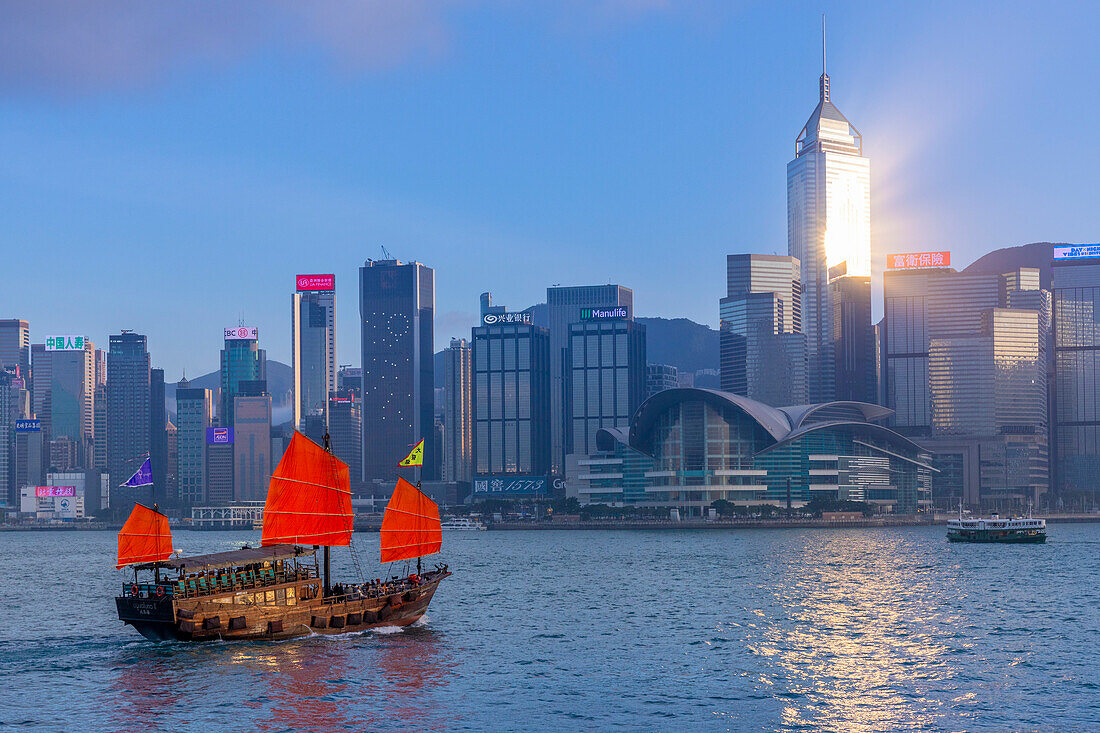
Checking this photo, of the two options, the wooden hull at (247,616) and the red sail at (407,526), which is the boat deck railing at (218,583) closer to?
the wooden hull at (247,616)

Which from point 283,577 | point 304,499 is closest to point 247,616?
point 283,577

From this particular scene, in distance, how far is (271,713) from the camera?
47094mm

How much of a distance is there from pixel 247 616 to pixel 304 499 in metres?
8.53

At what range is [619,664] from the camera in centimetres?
5900

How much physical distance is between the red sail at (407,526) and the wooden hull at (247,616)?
477cm

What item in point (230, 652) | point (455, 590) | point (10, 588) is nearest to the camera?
point (230, 652)

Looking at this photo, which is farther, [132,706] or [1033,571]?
[1033,571]

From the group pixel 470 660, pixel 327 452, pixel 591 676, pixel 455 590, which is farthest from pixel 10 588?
pixel 591 676

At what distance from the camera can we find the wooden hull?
60375 millimetres

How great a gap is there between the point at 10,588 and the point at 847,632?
82.9 metres

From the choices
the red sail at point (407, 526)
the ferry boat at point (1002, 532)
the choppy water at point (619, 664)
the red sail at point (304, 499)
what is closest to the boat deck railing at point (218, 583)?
the red sail at point (304, 499)

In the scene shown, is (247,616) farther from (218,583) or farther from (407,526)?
(407,526)

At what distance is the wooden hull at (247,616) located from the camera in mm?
60375

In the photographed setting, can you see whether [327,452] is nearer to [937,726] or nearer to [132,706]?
[132,706]
